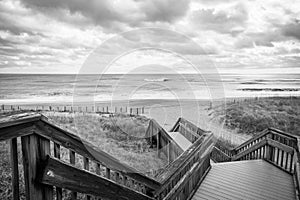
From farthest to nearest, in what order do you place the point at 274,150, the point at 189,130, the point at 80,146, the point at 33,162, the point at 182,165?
the point at 189,130 < the point at 274,150 < the point at 182,165 < the point at 80,146 < the point at 33,162

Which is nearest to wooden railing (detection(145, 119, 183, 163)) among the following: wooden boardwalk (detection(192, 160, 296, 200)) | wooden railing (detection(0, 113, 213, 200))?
wooden boardwalk (detection(192, 160, 296, 200))

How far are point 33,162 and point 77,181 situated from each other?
32 cm

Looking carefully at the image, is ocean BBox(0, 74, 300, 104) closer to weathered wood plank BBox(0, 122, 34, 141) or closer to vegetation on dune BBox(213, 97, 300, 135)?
vegetation on dune BBox(213, 97, 300, 135)

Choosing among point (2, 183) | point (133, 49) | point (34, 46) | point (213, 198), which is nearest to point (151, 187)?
point (213, 198)

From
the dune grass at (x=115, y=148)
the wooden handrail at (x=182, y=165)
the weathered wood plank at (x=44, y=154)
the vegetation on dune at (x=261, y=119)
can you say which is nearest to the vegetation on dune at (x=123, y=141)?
the dune grass at (x=115, y=148)

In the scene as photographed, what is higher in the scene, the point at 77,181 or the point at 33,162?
the point at 33,162

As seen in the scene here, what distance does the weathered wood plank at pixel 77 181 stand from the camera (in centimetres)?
117

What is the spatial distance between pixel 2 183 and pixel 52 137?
3.69 metres

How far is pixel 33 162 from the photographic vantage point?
113 cm

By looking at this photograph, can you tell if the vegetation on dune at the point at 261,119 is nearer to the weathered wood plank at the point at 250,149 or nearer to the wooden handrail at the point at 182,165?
the weathered wood plank at the point at 250,149

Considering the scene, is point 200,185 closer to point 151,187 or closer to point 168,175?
point 168,175

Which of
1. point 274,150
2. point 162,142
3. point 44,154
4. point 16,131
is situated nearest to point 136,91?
point 162,142

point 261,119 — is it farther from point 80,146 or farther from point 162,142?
point 80,146

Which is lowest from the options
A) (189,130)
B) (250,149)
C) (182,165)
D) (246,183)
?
(246,183)
